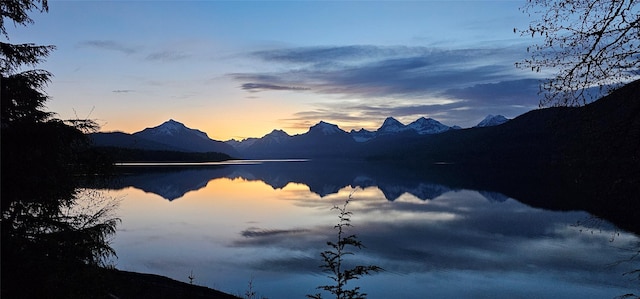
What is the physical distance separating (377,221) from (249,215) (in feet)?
53.2

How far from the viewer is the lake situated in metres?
22.4

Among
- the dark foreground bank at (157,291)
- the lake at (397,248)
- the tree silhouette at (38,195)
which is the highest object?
the tree silhouette at (38,195)

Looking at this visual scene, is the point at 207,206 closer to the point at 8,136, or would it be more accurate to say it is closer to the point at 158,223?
the point at 158,223

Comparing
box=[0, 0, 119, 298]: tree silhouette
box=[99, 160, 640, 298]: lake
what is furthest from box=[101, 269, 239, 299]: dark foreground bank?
box=[0, 0, 119, 298]: tree silhouette

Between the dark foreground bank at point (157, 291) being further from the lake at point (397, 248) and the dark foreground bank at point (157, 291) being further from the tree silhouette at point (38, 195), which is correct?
the tree silhouette at point (38, 195)

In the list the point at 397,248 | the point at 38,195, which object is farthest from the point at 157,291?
the point at 397,248

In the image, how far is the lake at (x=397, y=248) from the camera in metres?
22.4

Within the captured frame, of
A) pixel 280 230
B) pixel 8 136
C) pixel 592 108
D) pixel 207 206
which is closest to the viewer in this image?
pixel 592 108

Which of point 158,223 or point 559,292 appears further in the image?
point 158,223

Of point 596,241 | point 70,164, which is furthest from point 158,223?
point 596,241

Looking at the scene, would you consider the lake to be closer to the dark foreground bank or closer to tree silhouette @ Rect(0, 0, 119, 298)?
tree silhouette @ Rect(0, 0, 119, 298)

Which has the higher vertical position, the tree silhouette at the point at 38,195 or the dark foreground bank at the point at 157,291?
the tree silhouette at the point at 38,195

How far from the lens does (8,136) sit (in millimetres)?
9023

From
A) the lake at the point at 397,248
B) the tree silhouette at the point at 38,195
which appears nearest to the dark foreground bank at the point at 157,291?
the lake at the point at 397,248
